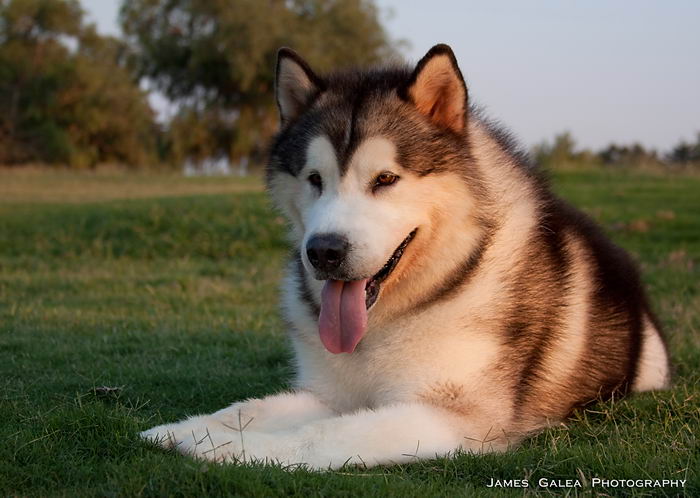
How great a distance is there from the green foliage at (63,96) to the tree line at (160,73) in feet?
0.18

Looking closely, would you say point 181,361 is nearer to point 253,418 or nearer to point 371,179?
point 253,418

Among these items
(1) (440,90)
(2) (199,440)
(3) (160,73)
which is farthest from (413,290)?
(3) (160,73)

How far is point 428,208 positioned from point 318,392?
3.78ft

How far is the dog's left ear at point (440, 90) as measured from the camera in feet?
12.7

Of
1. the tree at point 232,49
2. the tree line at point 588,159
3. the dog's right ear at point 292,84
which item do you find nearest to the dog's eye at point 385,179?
the dog's right ear at point 292,84

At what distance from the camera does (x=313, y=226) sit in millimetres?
3588

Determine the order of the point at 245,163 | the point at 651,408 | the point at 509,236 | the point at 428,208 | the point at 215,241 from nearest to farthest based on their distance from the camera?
the point at 428,208 < the point at 509,236 < the point at 651,408 < the point at 215,241 < the point at 245,163

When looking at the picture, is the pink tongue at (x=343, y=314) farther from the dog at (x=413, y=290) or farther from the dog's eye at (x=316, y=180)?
the dog's eye at (x=316, y=180)

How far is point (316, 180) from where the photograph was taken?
3861 mm

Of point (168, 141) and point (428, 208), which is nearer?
point (428, 208)

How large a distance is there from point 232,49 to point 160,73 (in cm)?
524

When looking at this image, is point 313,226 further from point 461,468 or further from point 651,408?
point 651,408

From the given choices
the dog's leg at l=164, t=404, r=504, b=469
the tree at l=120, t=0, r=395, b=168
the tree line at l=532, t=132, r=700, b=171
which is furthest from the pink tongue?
the tree at l=120, t=0, r=395, b=168

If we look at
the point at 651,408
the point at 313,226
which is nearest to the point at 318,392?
the point at 313,226
